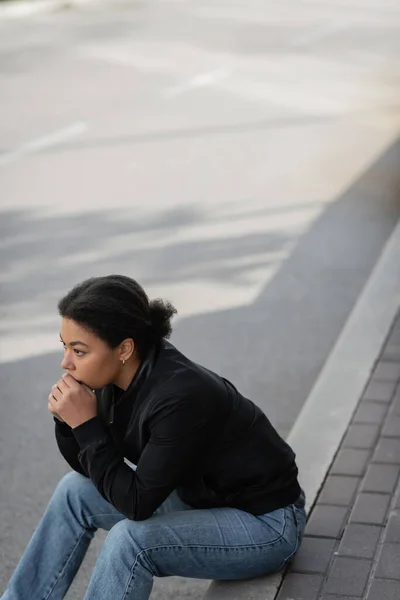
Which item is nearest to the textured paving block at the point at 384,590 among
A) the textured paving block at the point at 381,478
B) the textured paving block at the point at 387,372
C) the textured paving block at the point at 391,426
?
the textured paving block at the point at 381,478

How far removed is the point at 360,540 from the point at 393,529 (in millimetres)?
146

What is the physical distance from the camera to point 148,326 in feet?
11.5

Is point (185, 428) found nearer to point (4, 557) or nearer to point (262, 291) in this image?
point (4, 557)

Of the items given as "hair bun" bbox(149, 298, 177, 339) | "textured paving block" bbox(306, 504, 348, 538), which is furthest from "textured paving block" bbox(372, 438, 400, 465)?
"hair bun" bbox(149, 298, 177, 339)

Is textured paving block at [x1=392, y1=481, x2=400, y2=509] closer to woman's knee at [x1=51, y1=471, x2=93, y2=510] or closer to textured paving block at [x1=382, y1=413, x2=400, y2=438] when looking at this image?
textured paving block at [x1=382, y1=413, x2=400, y2=438]

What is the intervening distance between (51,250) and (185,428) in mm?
4834

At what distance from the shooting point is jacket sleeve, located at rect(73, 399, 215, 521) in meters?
3.36

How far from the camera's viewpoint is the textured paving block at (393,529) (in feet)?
13.2

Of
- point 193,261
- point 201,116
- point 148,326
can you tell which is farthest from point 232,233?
point 148,326

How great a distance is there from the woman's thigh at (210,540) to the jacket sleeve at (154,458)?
0.08m

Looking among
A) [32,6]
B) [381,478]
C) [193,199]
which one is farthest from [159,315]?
[32,6]

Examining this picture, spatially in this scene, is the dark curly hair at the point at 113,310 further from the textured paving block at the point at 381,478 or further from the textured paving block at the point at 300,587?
the textured paving block at the point at 381,478

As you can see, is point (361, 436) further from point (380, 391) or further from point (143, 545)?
point (143, 545)

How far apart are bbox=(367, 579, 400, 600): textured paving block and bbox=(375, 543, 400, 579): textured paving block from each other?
0.13 feet
